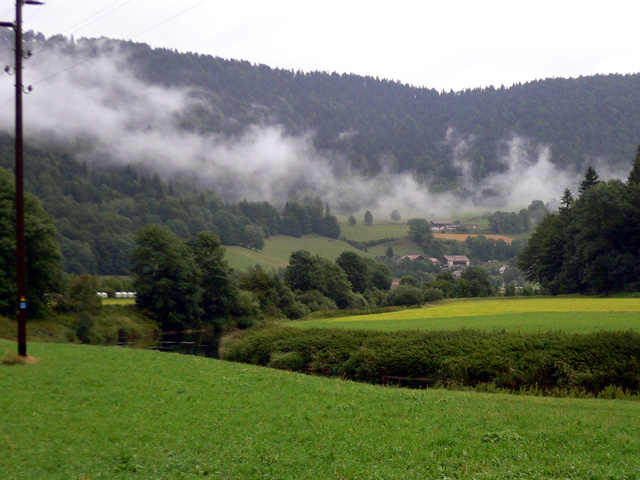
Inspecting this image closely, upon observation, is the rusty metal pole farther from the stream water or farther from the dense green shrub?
the dense green shrub

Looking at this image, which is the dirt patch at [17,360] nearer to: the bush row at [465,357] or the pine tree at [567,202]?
the bush row at [465,357]

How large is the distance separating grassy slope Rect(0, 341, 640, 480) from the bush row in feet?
24.7

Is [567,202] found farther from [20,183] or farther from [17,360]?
[17,360]

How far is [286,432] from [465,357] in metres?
20.0

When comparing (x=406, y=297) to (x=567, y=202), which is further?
(x=567, y=202)

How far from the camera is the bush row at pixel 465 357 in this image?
28.6m

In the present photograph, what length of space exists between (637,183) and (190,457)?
8773 cm

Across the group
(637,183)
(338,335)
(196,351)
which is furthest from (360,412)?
(637,183)

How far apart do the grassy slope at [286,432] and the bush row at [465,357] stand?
7.53 meters

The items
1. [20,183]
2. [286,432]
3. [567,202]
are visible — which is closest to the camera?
[286,432]

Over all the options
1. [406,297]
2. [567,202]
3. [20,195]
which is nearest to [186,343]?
[406,297]

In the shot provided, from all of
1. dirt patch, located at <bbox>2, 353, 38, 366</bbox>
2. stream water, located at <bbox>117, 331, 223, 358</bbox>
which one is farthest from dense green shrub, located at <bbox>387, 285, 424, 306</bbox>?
dirt patch, located at <bbox>2, 353, 38, 366</bbox>

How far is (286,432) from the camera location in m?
14.6

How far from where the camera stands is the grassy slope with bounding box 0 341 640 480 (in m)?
11.7
